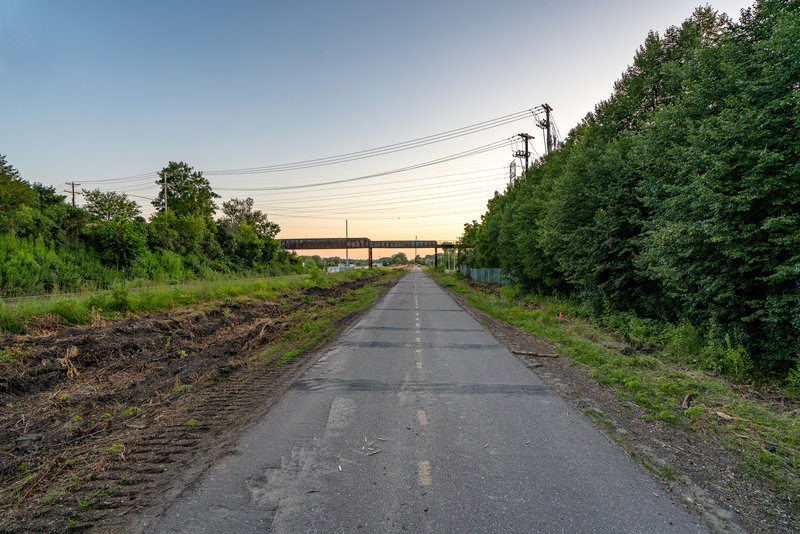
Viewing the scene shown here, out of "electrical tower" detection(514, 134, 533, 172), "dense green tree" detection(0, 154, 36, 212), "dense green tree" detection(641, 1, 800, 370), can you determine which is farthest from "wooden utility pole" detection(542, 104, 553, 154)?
"dense green tree" detection(0, 154, 36, 212)

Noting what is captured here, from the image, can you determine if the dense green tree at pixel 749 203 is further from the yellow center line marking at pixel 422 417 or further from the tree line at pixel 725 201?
the yellow center line marking at pixel 422 417

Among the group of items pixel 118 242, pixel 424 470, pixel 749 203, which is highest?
pixel 118 242

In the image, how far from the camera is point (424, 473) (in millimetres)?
3756

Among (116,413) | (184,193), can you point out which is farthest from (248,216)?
(116,413)

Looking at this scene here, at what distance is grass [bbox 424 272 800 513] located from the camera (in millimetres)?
4176

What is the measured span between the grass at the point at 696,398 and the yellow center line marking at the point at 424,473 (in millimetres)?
3373

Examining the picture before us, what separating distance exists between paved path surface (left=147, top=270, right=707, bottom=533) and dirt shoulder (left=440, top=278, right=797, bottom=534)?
0.24 metres

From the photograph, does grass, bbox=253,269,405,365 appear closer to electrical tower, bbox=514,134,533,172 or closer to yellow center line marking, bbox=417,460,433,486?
yellow center line marking, bbox=417,460,433,486

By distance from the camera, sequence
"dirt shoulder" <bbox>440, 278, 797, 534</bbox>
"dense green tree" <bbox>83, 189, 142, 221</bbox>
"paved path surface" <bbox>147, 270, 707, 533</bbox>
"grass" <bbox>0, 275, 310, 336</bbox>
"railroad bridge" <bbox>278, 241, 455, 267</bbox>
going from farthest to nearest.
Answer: "railroad bridge" <bbox>278, 241, 455, 267</bbox>
"dense green tree" <bbox>83, 189, 142, 221</bbox>
"grass" <bbox>0, 275, 310, 336</bbox>
"dirt shoulder" <bbox>440, 278, 797, 534</bbox>
"paved path surface" <bbox>147, 270, 707, 533</bbox>

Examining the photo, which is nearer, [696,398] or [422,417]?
[422,417]

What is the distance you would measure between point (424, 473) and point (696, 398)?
5285 millimetres

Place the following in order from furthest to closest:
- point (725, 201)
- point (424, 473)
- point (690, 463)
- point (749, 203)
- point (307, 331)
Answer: point (307, 331) < point (725, 201) < point (749, 203) < point (690, 463) < point (424, 473)

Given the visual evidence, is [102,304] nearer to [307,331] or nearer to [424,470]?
[307,331]

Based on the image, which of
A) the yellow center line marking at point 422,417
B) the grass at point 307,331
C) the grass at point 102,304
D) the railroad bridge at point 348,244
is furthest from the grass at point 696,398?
the railroad bridge at point 348,244
